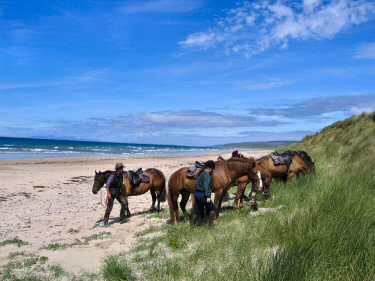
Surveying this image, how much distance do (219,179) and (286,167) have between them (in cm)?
451

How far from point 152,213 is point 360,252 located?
892cm

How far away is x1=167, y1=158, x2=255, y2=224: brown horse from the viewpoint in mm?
8555

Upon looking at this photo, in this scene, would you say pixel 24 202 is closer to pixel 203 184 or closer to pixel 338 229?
pixel 203 184

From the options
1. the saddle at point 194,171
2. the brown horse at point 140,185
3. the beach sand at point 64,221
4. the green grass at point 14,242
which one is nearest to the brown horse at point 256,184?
the saddle at point 194,171

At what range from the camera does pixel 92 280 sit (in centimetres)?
557

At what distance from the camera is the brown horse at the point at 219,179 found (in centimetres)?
855

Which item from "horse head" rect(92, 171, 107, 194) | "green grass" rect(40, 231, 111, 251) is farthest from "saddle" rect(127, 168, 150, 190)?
"green grass" rect(40, 231, 111, 251)

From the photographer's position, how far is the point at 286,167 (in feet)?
39.3

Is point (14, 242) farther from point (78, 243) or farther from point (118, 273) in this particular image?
point (118, 273)

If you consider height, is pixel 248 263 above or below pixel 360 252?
below

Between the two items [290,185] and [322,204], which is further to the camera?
[290,185]

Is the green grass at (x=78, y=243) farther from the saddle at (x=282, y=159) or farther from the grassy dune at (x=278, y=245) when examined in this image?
the saddle at (x=282, y=159)

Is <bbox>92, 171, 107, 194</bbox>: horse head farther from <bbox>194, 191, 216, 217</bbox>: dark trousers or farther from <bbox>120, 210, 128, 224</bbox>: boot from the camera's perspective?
<bbox>194, 191, 216, 217</bbox>: dark trousers

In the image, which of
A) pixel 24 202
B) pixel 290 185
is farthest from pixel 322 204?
pixel 24 202
